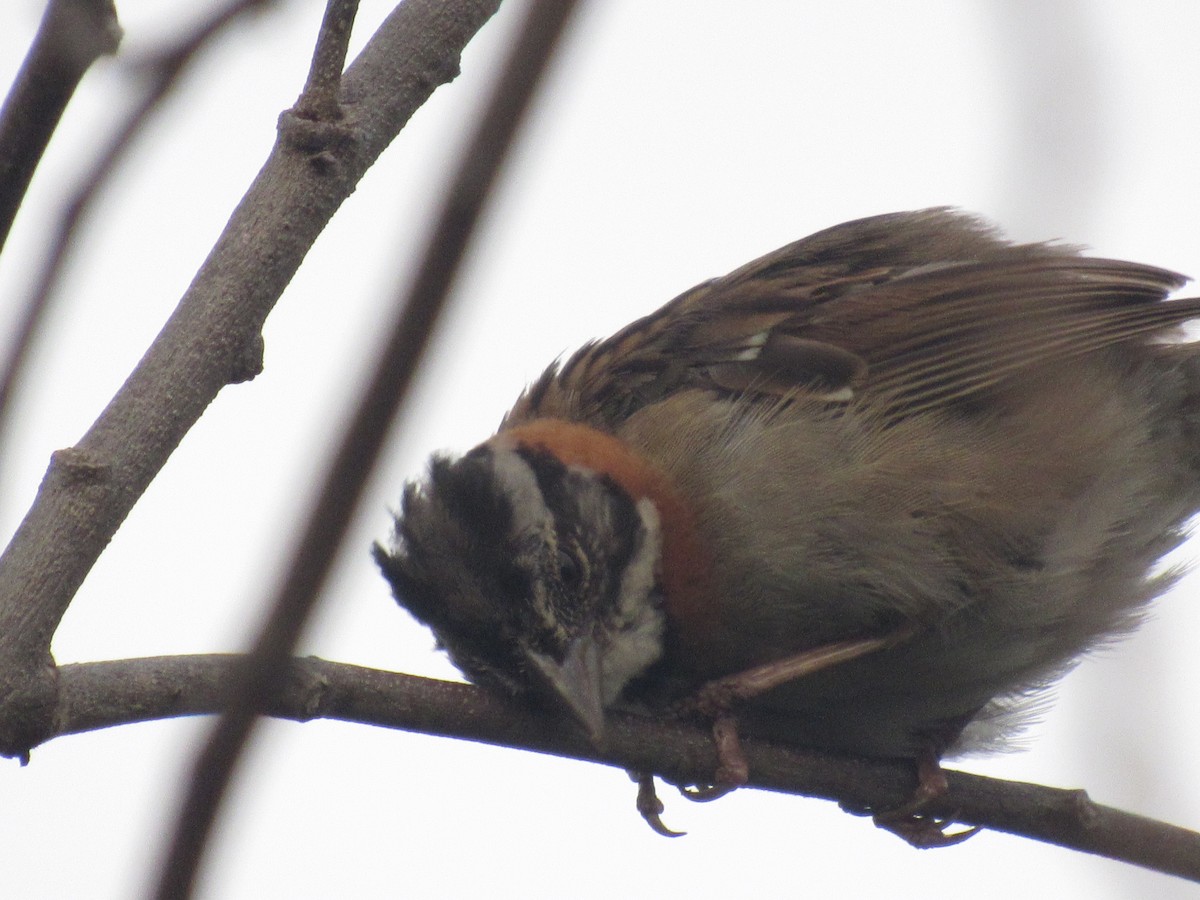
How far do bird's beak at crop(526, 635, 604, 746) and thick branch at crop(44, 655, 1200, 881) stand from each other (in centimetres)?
5

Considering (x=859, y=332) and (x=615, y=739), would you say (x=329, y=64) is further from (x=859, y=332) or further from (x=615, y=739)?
(x=859, y=332)

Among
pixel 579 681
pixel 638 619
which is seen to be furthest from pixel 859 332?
pixel 579 681

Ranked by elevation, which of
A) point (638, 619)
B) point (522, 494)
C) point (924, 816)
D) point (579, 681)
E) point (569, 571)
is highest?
point (522, 494)

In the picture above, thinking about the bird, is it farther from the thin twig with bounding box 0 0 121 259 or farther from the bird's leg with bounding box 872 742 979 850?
the thin twig with bounding box 0 0 121 259

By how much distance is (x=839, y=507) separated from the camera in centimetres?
447

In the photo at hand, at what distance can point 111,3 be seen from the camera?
229 centimetres

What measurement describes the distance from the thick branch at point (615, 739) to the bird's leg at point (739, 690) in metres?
0.05

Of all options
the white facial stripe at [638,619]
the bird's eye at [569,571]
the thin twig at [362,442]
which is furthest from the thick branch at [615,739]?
the thin twig at [362,442]

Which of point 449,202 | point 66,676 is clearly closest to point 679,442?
point 66,676

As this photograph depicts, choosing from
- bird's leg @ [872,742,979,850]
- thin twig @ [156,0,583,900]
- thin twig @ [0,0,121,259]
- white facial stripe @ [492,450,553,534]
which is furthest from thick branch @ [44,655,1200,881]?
thin twig @ [156,0,583,900]

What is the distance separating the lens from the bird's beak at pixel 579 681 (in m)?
3.59

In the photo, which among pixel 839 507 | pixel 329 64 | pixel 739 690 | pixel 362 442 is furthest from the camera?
pixel 839 507

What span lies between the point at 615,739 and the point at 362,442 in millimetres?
2757

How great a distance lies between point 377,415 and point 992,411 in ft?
13.6
